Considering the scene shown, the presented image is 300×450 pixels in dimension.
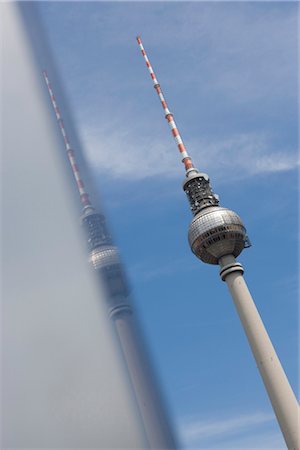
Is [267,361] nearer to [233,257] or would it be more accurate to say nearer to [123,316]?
[233,257]

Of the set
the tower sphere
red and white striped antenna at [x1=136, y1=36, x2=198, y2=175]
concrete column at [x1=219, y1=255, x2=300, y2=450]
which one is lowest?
concrete column at [x1=219, y1=255, x2=300, y2=450]

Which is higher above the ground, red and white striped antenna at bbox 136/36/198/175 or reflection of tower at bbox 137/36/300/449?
red and white striped antenna at bbox 136/36/198/175

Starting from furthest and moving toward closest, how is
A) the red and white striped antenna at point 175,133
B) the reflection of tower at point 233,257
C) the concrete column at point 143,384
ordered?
the concrete column at point 143,384 < the red and white striped antenna at point 175,133 < the reflection of tower at point 233,257

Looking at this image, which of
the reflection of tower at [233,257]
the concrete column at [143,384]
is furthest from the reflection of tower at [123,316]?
the reflection of tower at [233,257]

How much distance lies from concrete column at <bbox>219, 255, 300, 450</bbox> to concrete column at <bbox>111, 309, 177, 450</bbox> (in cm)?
3720

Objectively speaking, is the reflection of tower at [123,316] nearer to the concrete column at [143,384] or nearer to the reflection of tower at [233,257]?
the concrete column at [143,384]

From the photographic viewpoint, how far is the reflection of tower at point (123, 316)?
100875 millimetres

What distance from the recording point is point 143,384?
109 metres

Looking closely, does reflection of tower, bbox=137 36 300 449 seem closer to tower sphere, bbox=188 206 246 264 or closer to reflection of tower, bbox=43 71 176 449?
tower sphere, bbox=188 206 246 264

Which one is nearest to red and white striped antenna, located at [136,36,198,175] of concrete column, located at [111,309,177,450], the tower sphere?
the tower sphere

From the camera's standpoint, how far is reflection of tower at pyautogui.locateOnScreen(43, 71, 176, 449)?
331 feet

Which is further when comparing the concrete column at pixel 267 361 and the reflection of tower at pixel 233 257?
the reflection of tower at pixel 233 257

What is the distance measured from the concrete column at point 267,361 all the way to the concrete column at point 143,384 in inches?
1465

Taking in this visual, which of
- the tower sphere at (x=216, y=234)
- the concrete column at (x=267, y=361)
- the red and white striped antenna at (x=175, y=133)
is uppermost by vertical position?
the red and white striped antenna at (x=175, y=133)
